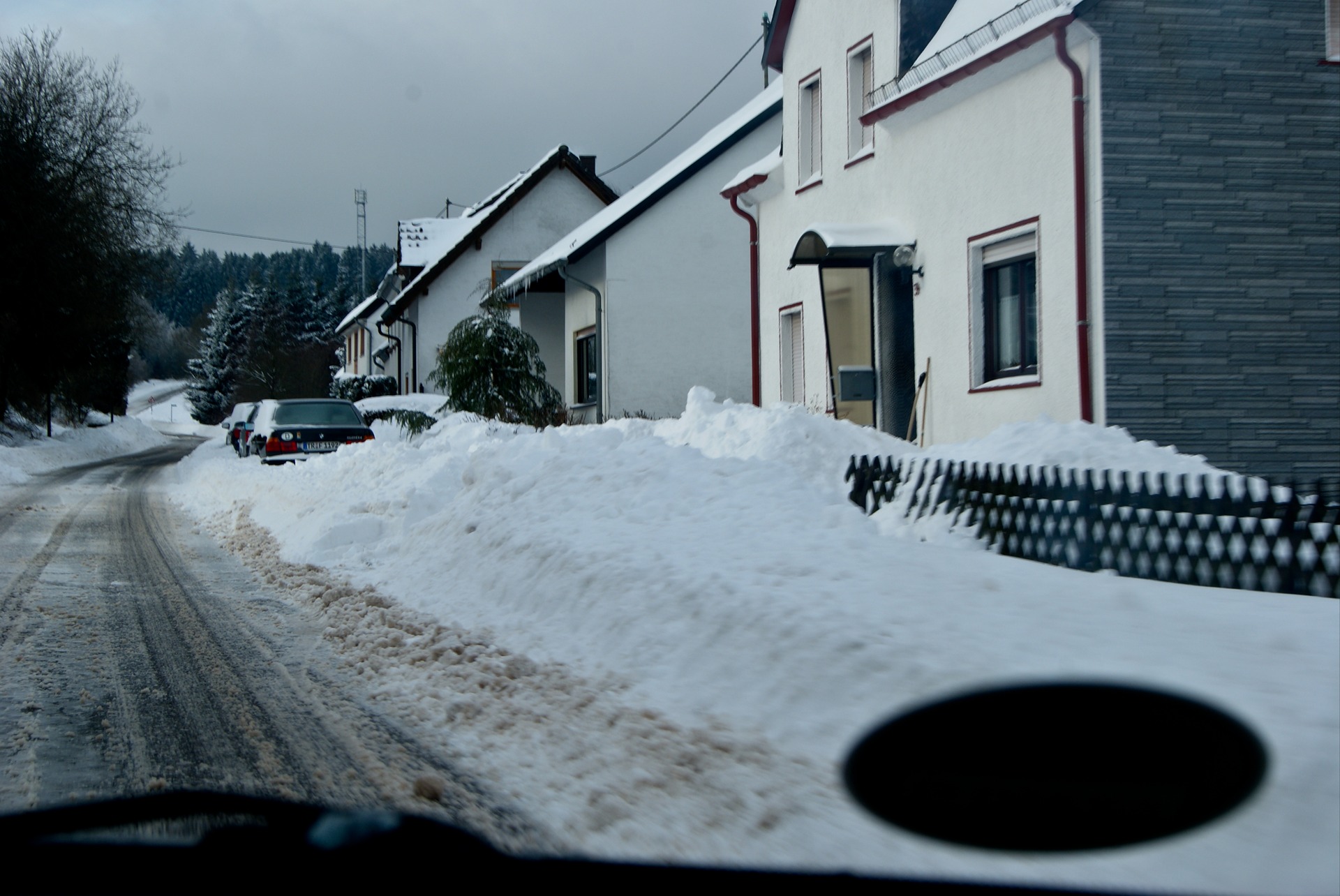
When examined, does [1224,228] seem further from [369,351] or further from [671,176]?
[369,351]

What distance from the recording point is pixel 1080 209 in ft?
33.7

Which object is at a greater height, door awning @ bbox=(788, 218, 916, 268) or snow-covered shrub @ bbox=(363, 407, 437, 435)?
door awning @ bbox=(788, 218, 916, 268)

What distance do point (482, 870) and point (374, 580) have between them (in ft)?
22.6

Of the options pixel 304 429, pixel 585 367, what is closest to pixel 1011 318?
pixel 304 429

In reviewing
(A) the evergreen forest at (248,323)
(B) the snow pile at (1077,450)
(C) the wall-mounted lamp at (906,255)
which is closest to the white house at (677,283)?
(C) the wall-mounted lamp at (906,255)

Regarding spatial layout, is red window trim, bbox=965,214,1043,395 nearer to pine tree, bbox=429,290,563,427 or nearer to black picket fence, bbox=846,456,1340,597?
black picket fence, bbox=846,456,1340,597

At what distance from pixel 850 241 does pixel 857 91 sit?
2988 millimetres

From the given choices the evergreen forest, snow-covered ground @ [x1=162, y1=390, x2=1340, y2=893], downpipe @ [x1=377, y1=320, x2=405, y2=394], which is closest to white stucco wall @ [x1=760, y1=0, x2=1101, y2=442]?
snow-covered ground @ [x1=162, y1=390, x2=1340, y2=893]

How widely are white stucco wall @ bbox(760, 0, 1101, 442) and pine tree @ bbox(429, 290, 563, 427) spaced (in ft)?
26.8

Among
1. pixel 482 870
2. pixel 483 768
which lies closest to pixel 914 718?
pixel 482 870

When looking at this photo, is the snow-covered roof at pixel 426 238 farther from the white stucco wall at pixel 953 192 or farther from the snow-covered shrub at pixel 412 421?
the white stucco wall at pixel 953 192

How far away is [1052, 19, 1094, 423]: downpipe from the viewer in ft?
33.6

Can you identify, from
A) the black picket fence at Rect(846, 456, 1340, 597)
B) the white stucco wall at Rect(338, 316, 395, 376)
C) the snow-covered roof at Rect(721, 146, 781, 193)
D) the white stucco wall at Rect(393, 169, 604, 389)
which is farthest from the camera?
the white stucco wall at Rect(338, 316, 395, 376)

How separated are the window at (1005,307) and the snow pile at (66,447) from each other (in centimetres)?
1874
